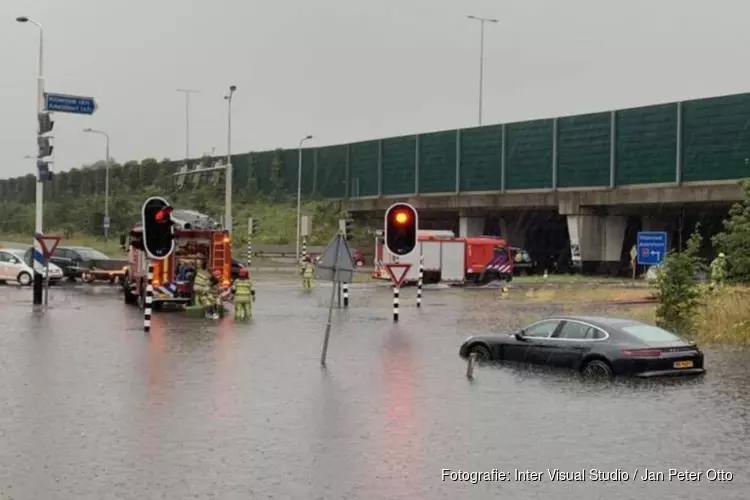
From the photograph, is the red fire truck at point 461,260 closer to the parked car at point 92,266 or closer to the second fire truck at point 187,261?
the parked car at point 92,266

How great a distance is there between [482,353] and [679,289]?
10454 mm

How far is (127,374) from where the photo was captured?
18.1 metres

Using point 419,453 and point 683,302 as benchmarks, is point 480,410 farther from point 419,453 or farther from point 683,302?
point 683,302

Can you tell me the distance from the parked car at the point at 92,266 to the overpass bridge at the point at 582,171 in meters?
28.0

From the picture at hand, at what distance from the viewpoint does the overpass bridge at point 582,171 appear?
58812 millimetres

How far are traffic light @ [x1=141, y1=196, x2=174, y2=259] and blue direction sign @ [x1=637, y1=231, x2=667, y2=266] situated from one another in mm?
20978

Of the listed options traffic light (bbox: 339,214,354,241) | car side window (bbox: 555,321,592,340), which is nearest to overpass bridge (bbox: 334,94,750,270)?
traffic light (bbox: 339,214,354,241)

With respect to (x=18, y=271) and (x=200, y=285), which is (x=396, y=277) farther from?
(x=18, y=271)

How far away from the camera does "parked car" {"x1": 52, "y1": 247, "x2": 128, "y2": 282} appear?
52.3 meters

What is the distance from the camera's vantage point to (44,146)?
34469 mm

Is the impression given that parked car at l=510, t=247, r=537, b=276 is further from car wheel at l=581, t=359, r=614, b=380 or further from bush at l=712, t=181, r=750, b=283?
car wheel at l=581, t=359, r=614, b=380

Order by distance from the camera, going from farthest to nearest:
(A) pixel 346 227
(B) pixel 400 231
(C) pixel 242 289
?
1. (A) pixel 346 227
2. (C) pixel 242 289
3. (B) pixel 400 231

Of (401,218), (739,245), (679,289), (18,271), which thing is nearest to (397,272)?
(679,289)

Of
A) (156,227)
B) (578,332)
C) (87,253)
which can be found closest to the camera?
(578,332)
